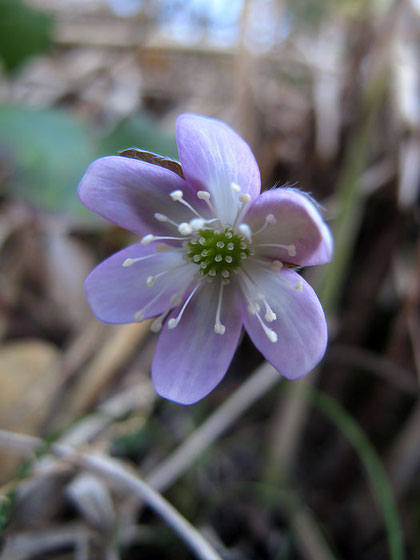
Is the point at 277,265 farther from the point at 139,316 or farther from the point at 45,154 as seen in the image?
the point at 45,154

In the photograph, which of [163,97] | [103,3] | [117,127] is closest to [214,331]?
[117,127]

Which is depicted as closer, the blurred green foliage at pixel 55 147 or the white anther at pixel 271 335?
the white anther at pixel 271 335

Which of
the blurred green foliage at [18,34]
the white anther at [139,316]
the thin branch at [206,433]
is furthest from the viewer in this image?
the blurred green foliage at [18,34]

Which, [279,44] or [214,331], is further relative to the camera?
[279,44]

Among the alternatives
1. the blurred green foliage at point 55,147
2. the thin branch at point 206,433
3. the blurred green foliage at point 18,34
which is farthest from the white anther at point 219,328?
Result: the blurred green foliage at point 18,34

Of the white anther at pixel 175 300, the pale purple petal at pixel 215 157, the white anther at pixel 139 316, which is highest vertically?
the pale purple petal at pixel 215 157

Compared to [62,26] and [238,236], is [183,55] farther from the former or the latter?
[238,236]

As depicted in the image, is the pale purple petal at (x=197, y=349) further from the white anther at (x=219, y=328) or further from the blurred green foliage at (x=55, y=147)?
the blurred green foliage at (x=55, y=147)
